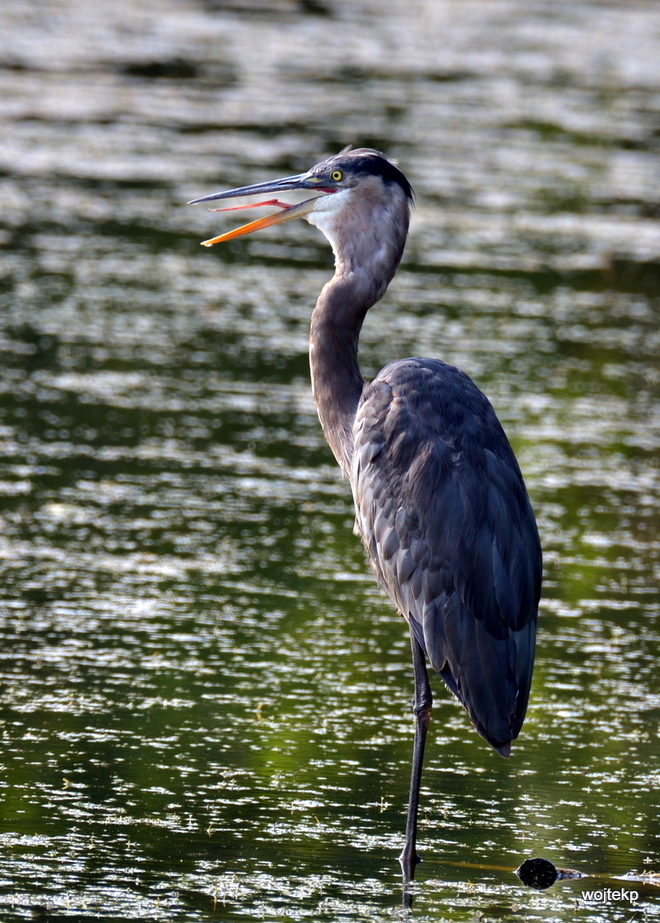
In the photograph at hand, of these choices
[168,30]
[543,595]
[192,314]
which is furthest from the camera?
[168,30]

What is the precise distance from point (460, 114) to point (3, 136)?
538 cm

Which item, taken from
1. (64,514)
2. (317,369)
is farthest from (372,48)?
(317,369)

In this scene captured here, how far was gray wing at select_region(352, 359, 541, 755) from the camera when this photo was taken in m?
5.32

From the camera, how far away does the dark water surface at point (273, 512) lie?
5289 mm

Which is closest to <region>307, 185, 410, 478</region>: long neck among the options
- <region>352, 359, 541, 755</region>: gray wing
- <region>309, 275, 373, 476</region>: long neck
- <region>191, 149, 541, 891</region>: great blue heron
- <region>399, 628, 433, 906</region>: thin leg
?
<region>309, 275, 373, 476</region>: long neck

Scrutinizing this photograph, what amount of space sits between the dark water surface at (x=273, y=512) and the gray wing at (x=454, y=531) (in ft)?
1.96

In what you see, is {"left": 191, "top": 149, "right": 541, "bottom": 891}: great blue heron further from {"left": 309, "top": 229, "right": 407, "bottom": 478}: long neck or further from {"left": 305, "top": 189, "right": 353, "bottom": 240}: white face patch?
{"left": 305, "top": 189, "right": 353, "bottom": 240}: white face patch

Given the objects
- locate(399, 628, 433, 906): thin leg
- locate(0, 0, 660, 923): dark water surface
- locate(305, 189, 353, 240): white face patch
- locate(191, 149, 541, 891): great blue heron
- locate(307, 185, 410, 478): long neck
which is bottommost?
locate(0, 0, 660, 923): dark water surface

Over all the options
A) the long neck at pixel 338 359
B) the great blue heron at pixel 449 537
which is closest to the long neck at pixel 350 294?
the long neck at pixel 338 359

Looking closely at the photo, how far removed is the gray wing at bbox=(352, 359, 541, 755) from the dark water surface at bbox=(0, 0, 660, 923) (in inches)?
23.5

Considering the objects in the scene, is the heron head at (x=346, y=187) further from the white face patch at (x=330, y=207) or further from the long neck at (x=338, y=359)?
the long neck at (x=338, y=359)

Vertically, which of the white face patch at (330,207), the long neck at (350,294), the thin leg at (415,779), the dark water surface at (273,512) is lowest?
the dark water surface at (273,512)

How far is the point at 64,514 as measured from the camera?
26.9 feet

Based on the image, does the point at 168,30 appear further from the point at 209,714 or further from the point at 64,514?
the point at 209,714
